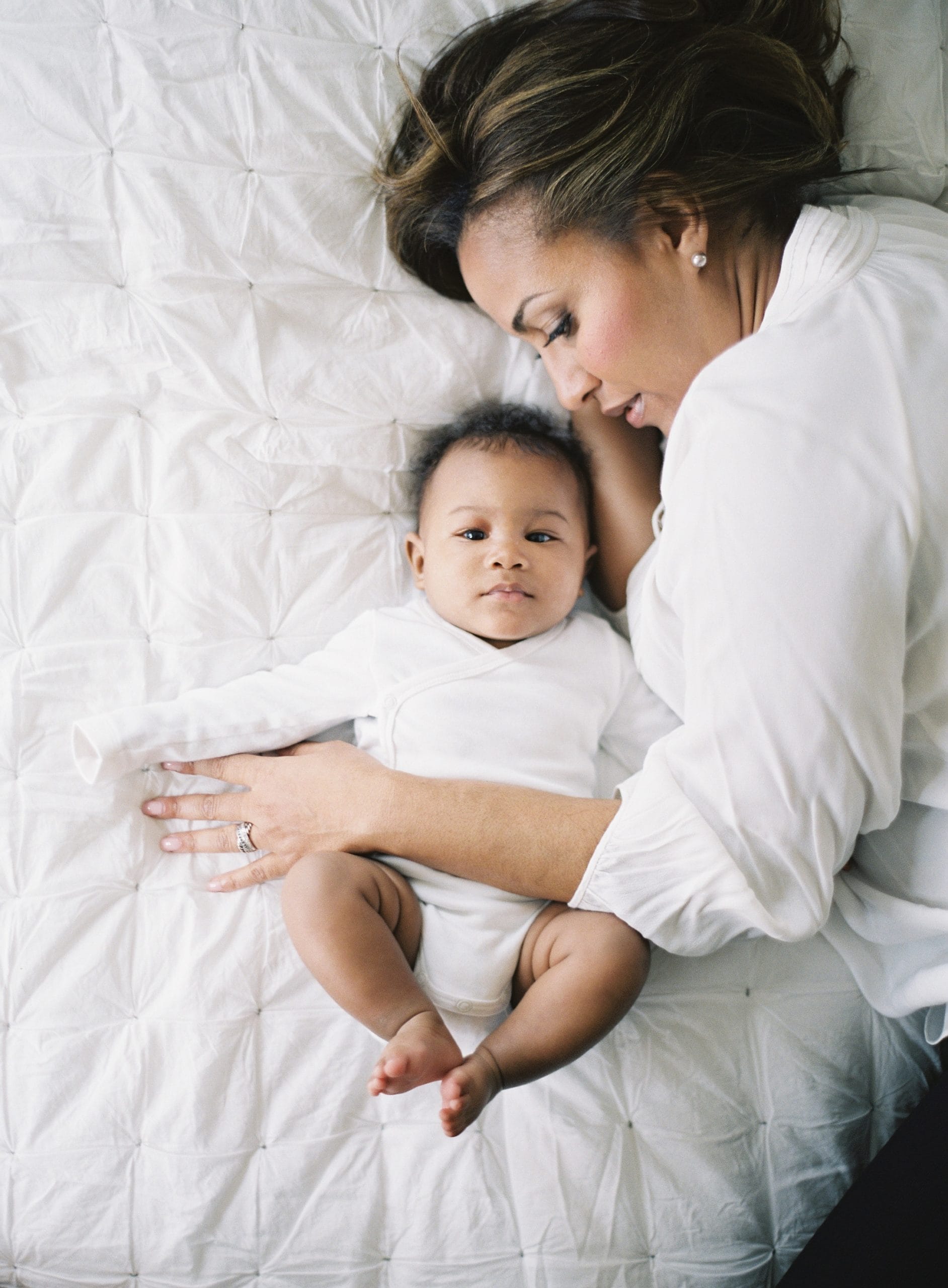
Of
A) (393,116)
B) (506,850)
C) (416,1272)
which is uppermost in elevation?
(393,116)

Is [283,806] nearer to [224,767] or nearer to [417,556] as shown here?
[224,767]

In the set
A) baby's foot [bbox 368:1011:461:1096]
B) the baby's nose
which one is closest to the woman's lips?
the baby's nose

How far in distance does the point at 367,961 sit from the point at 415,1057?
13 cm

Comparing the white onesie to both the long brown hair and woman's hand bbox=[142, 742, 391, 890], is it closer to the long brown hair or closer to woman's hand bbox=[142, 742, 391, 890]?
woman's hand bbox=[142, 742, 391, 890]

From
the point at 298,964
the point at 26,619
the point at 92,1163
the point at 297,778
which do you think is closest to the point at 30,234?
the point at 26,619

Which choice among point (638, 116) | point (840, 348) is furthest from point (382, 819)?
point (638, 116)

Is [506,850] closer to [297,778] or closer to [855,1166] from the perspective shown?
[297,778]

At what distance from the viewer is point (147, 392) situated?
1408 millimetres

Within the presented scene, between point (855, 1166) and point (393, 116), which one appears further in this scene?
point (393, 116)

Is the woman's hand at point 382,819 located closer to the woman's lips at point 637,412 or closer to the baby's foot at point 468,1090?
the baby's foot at point 468,1090

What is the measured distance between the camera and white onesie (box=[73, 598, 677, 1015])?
1.23 m

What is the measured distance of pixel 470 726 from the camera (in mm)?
1334

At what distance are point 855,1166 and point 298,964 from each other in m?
0.80

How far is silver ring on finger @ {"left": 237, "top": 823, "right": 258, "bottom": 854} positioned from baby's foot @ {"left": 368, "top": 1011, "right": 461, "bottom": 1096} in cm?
36
